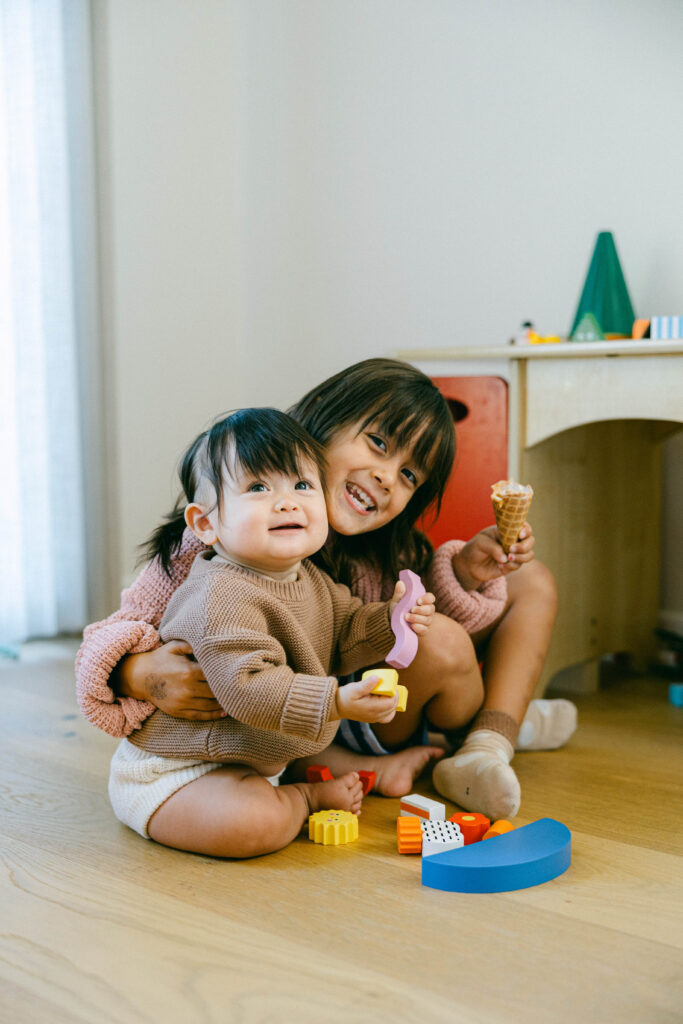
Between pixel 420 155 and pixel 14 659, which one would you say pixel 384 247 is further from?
pixel 14 659

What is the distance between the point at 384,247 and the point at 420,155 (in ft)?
0.64

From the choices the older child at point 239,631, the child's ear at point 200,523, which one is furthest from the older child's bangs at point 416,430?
the child's ear at point 200,523

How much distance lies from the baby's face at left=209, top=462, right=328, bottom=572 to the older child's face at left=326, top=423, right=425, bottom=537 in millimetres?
128

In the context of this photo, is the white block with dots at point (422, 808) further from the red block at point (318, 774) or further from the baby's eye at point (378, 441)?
the baby's eye at point (378, 441)

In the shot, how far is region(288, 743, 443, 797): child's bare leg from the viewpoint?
3.74 feet

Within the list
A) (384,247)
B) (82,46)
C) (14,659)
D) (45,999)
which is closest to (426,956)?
(45,999)

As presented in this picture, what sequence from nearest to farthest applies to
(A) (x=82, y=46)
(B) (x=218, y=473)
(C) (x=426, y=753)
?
(B) (x=218, y=473), (C) (x=426, y=753), (A) (x=82, y=46)

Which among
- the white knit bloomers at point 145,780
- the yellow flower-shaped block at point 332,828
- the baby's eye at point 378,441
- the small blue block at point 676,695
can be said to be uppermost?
the baby's eye at point 378,441

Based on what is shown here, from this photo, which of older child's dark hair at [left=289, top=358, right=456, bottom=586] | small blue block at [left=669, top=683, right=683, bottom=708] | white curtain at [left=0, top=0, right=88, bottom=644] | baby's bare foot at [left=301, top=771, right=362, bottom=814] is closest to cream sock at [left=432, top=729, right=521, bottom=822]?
baby's bare foot at [left=301, top=771, right=362, bottom=814]

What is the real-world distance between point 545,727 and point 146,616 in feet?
1.81

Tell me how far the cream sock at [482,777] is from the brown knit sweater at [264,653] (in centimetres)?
15

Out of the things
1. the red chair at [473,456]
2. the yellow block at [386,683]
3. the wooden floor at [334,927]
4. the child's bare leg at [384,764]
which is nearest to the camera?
the wooden floor at [334,927]

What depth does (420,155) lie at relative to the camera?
6.65 feet

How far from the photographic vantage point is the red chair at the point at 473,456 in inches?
58.2
